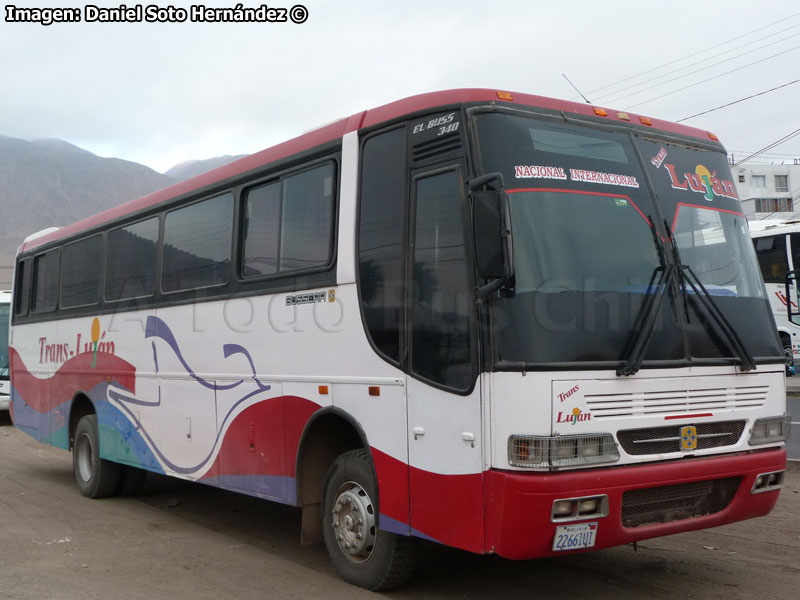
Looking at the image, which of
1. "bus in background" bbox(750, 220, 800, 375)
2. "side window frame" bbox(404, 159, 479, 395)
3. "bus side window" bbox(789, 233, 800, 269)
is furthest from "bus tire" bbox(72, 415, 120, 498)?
"bus side window" bbox(789, 233, 800, 269)

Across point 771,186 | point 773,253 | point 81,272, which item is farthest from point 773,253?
point 771,186

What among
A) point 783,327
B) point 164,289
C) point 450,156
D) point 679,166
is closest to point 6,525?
point 164,289

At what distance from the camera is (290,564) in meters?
7.06

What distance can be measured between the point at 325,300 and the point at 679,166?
268cm

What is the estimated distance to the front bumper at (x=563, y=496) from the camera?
16.2ft

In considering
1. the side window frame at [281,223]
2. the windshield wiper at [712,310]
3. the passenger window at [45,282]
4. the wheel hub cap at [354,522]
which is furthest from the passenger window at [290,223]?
the passenger window at [45,282]

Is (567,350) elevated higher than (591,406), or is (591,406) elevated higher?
(567,350)

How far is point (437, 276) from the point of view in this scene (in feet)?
18.1

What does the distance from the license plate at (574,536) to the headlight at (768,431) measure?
143 cm

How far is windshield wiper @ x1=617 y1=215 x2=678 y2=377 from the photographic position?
5219mm

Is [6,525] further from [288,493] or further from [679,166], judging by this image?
[679,166]

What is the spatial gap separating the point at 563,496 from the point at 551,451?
0.26 m

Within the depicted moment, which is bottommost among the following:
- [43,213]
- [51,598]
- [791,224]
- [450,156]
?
[51,598]

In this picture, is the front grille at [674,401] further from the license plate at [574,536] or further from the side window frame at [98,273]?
the side window frame at [98,273]
